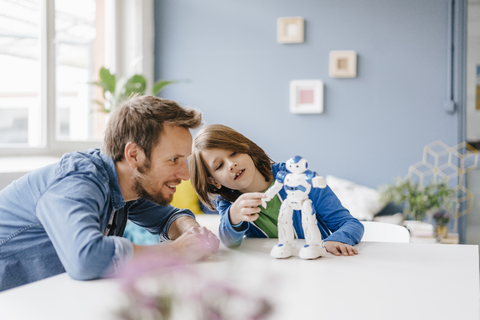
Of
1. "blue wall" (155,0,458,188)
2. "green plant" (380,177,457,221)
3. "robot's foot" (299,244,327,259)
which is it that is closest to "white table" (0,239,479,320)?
"robot's foot" (299,244,327,259)

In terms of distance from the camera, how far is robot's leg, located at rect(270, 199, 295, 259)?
2.95ft

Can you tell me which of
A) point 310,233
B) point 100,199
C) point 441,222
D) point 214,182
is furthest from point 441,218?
point 100,199

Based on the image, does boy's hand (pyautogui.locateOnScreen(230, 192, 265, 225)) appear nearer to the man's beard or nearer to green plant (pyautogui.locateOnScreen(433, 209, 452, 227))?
the man's beard

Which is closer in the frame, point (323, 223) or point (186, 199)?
point (323, 223)

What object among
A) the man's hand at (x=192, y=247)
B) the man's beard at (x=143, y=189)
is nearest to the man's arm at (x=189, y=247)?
the man's hand at (x=192, y=247)

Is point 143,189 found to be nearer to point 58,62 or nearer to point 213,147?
point 213,147

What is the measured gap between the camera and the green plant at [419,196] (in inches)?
111

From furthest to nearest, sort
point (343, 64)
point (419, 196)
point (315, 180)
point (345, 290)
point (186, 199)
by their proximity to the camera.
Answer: point (343, 64) → point (186, 199) → point (419, 196) → point (315, 180) → point (345, 290)

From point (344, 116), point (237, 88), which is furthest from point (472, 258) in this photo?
point (237, 88)

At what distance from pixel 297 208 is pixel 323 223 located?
0.34 meters

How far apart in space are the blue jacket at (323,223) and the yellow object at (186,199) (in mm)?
1632

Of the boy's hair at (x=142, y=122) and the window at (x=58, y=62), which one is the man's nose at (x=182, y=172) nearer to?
the boy's hair at (x=142, y=122)

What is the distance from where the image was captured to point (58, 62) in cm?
292

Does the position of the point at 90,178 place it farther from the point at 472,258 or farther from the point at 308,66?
the point at 308,66
